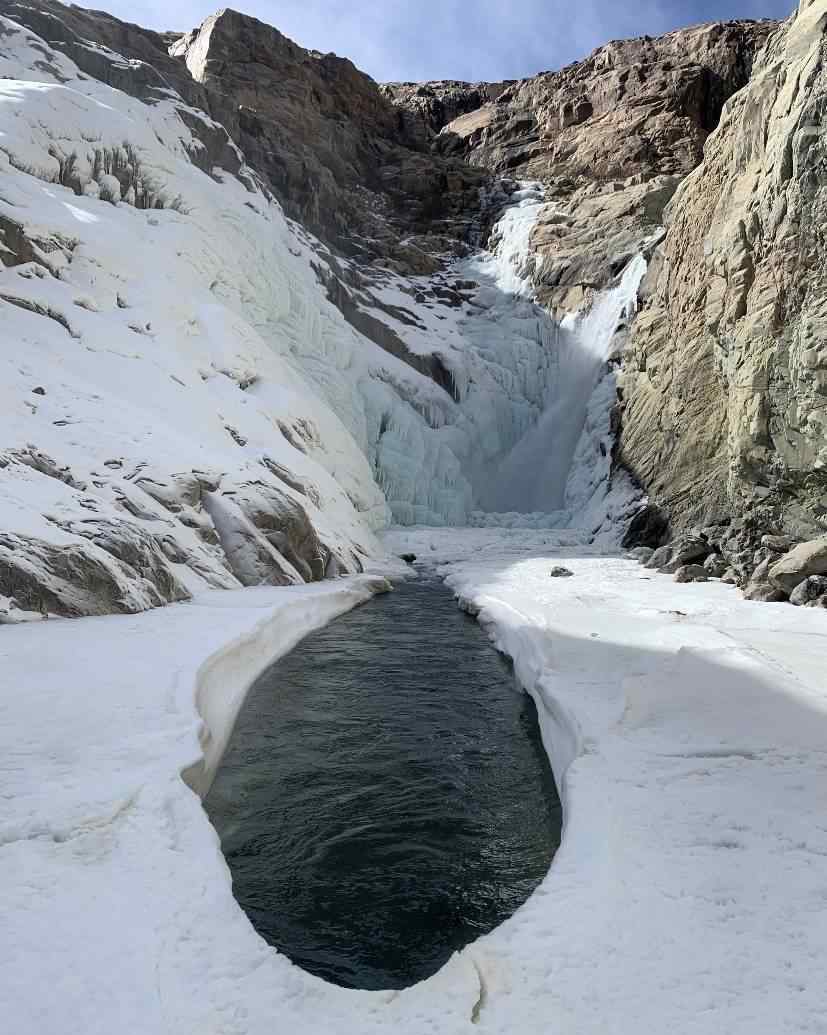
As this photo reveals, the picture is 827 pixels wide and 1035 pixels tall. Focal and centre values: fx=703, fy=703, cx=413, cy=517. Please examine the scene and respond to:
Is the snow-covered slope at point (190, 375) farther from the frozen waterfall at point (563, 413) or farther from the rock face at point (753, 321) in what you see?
the rock face at point (753, 321)

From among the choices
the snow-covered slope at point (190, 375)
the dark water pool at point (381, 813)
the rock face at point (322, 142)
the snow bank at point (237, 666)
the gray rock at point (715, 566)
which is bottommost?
the dark water pool at point (381, 813)

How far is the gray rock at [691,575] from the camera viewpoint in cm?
1242

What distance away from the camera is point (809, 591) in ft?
31.3

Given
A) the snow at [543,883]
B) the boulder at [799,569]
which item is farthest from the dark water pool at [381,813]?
the boulder at [799,569]

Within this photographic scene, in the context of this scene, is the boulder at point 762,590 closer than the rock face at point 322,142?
Yes

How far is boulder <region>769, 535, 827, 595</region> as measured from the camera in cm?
996

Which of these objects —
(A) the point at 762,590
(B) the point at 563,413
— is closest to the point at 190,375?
(A) the point at 762,590

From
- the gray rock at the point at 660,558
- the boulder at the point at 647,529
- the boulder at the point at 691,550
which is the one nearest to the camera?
the boulder at the point at 691,550

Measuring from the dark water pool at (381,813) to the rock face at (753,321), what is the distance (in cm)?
797

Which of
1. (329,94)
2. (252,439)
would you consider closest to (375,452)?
(252,439)

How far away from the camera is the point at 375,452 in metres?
23.9

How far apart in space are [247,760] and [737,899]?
3620mm

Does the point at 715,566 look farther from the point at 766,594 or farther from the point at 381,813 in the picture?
the point at 381,813

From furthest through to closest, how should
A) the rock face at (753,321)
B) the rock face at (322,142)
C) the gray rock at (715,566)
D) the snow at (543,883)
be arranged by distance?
the rock face at (322,142) < the gray rock at (715,566) < the rock face at (753,321) < the snow at (543,883)
